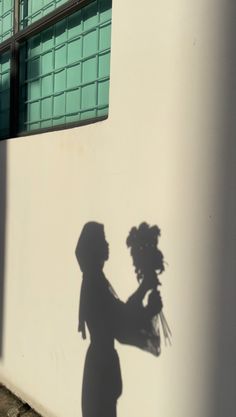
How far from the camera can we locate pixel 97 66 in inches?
176

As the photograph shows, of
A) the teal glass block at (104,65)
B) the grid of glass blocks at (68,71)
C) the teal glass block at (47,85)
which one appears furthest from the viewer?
the teal glass block at (47,85)

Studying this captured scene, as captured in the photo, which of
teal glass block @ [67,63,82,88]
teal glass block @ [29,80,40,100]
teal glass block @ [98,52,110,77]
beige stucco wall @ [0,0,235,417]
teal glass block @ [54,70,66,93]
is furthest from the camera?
teal glass block @ [29,80,40,100]

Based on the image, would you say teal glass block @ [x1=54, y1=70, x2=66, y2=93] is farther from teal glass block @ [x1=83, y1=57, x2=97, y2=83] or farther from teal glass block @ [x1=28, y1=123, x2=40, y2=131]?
teal glass block @ [x1=28, y1=123, x2=40, y2=131]

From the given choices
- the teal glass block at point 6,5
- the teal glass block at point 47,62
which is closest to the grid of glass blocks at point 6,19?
the teal glass block at point 6,5

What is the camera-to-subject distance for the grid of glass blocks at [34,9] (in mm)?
5196

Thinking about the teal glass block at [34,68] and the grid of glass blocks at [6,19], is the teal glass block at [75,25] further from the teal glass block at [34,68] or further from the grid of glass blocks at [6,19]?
the grid of glass blocks at [6,19]

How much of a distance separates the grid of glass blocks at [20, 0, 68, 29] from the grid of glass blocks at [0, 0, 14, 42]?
25cm

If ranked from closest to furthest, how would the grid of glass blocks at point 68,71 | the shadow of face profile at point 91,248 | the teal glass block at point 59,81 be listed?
the shadow of face profile at point 91,248 < the grid of glass blocks at point 68,71 < the teal glass block at point 59,81

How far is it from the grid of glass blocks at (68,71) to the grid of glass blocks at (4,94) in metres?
0.33

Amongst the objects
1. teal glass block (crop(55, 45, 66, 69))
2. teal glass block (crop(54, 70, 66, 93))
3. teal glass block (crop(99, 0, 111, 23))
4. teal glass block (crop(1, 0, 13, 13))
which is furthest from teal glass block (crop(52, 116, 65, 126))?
teal glass block (crop(1, 0, 13, 13))

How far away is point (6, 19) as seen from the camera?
6.11m

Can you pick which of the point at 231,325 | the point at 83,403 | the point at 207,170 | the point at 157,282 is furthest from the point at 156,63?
the point at 83,403

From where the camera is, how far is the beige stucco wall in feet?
10.4

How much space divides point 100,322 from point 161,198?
109 cm
